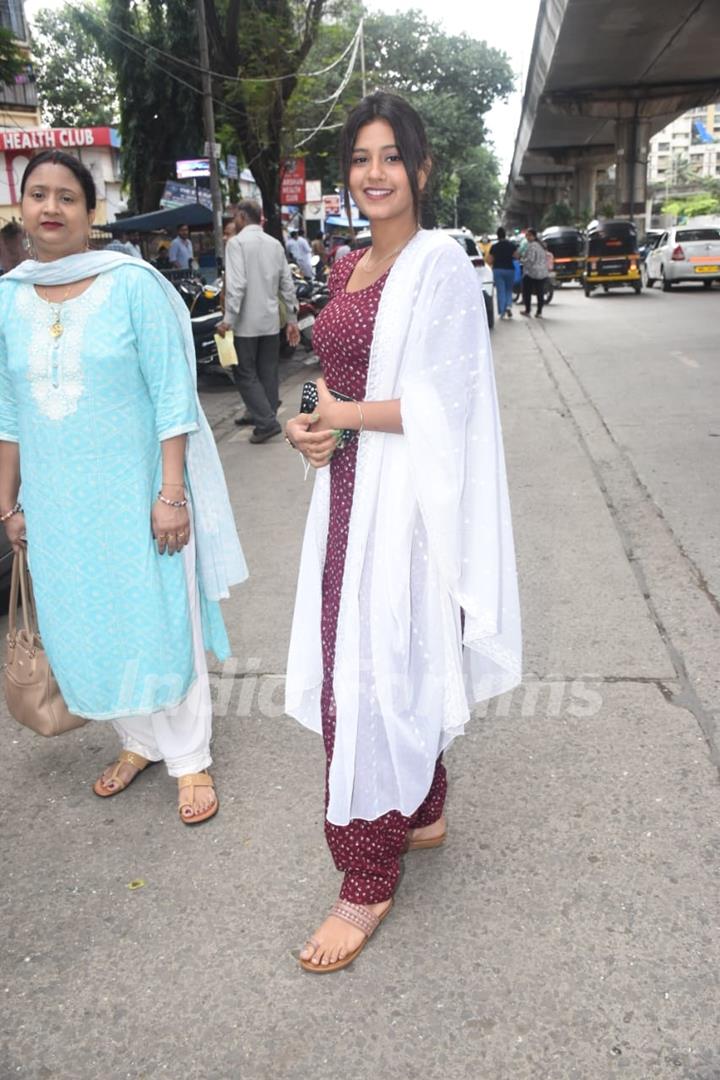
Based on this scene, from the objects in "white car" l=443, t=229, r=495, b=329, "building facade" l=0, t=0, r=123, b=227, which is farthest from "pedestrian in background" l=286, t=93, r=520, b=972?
"building facade" l=0, t=0, r=123, b=227

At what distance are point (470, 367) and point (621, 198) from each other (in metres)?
36.7

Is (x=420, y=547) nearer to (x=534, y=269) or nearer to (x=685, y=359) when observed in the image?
(x=685, y=359)

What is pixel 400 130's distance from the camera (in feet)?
6.40

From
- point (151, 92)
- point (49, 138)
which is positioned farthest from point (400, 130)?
point (49, 138)

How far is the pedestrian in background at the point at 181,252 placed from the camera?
2112 cm

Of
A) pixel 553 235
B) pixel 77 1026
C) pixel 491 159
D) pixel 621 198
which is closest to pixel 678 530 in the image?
pixel 77 1026

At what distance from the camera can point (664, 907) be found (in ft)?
7.34

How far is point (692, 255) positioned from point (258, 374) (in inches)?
665

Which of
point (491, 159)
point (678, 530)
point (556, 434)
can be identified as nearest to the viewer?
point (678, 530)

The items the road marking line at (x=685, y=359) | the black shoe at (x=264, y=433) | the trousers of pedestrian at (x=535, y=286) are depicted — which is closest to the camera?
the black shoe at (x=264, y=433)

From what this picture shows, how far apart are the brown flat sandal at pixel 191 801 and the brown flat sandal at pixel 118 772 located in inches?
7.7

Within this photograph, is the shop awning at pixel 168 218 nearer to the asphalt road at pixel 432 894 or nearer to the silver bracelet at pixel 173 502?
the asphalt road at pixel 432 894

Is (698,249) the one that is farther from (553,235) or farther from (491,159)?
(491,159)

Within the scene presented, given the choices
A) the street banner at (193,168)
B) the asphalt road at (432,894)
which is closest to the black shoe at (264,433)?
the asphalt road at (432,894)
